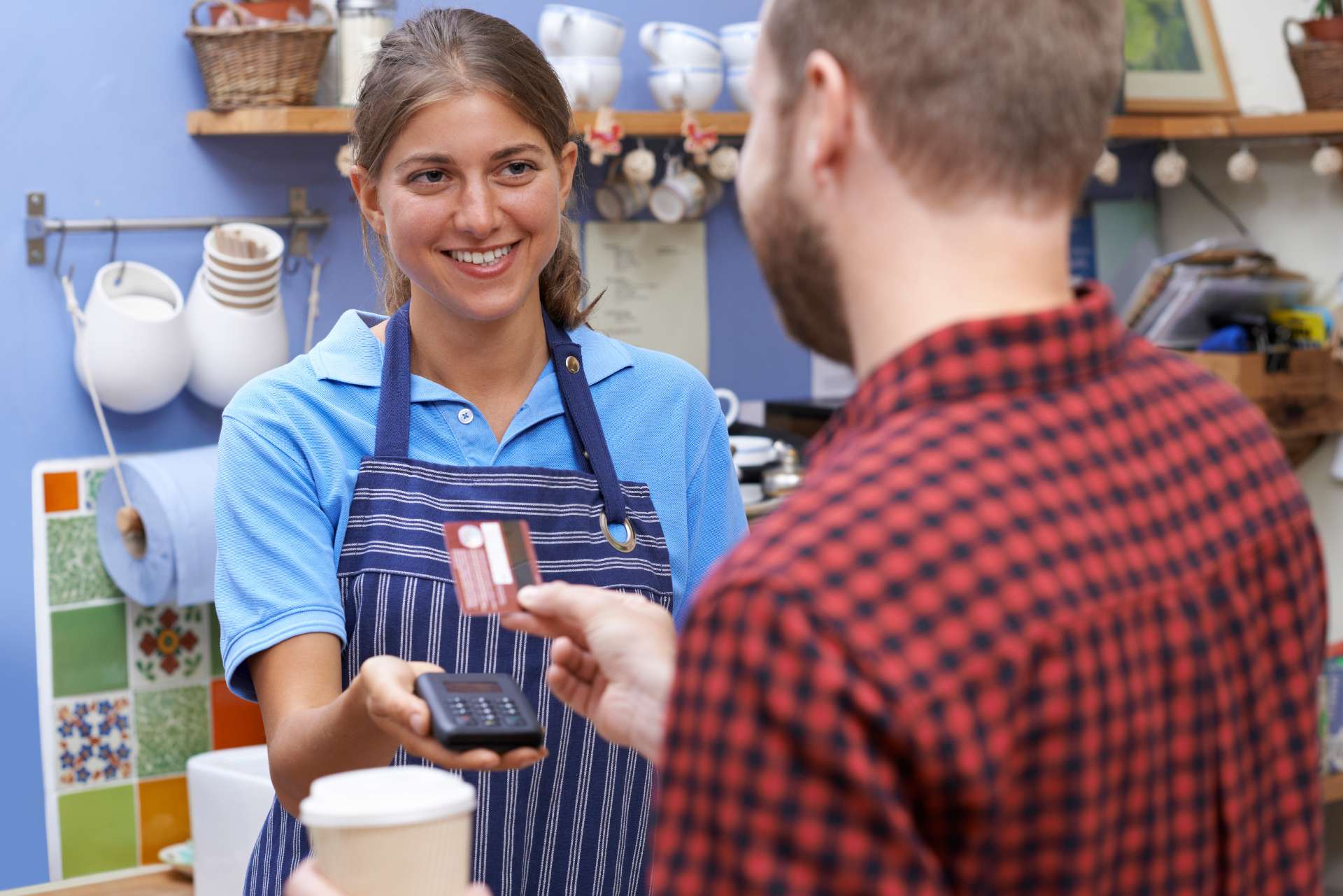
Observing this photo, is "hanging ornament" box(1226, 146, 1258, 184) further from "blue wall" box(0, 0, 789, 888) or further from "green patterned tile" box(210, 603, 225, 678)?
"green patterned tile" box(210, 603, 225, 678)

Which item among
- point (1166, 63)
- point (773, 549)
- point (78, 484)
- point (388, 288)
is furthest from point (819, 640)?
point (1166, 63)

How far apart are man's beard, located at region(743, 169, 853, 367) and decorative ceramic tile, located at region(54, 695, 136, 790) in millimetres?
2013

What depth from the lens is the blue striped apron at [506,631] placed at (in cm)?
128

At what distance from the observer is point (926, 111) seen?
0.63 metres

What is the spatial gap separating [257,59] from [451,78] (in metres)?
1.16

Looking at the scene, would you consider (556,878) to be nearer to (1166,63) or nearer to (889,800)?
(889,800)

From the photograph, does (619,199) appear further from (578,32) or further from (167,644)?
(167,644)

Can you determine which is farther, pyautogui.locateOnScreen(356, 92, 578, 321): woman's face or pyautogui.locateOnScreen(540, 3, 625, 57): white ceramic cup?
pyautogui.locateOnScreen(540, 3, 625, 57): white ceramic cup

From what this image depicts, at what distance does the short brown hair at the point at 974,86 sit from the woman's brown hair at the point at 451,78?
28.9 inches

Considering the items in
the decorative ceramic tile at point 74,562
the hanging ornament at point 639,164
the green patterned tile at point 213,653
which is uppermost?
the hanging ornament at point 639,164

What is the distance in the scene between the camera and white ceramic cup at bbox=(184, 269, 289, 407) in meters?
2.35

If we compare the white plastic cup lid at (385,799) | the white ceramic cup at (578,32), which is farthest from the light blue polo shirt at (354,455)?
the white ceramic cup at (578,32)

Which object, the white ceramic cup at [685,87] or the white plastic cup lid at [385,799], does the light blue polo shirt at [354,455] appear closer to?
the white plastic cup lid at [385,799]

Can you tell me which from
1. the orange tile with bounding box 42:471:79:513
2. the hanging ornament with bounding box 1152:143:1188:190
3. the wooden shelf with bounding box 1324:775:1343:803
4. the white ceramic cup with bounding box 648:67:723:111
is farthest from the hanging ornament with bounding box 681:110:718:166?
the wooden shelf with bounding box 1324:775:1343:803
